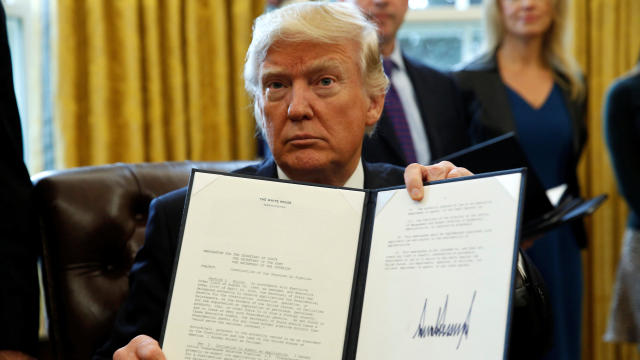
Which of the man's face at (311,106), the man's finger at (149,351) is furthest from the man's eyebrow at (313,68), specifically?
the man's finger at (149,351)

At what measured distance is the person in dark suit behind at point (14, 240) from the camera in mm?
1579

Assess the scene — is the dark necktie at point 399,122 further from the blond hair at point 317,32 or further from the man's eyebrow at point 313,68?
the man's eyebrow at point 313,68

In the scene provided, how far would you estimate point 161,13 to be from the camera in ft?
9.90

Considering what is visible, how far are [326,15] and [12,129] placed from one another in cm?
78

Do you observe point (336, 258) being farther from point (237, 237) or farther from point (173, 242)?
point (173, 242)

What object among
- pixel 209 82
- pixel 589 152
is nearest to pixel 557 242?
pixel 589 152

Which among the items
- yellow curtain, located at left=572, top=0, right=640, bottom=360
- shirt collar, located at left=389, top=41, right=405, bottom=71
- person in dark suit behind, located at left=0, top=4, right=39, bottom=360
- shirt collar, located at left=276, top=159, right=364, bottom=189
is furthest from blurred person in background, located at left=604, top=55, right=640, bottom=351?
person in dark suit behind, located at left=0, top=4, right=39, bottom=360

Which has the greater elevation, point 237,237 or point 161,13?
point 161,13

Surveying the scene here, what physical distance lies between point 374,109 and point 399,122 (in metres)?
0.71

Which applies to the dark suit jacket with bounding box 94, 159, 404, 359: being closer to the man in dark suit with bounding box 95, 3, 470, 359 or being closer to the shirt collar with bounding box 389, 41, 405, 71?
the man in dark suit with bounding box 95, 3, 470, 359

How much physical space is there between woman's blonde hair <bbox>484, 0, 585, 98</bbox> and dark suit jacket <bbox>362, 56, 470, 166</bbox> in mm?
403

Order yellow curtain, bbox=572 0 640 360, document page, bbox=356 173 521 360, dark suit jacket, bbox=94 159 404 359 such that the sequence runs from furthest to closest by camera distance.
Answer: yellow curtain, bbox=572 0 640 360 → dark suit jacket, bbox=94 159 404 359 → document page, bbox=356 173 521 360

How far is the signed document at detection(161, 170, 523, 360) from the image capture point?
1076mm

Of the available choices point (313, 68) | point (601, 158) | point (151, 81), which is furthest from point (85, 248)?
point (601, 158)
